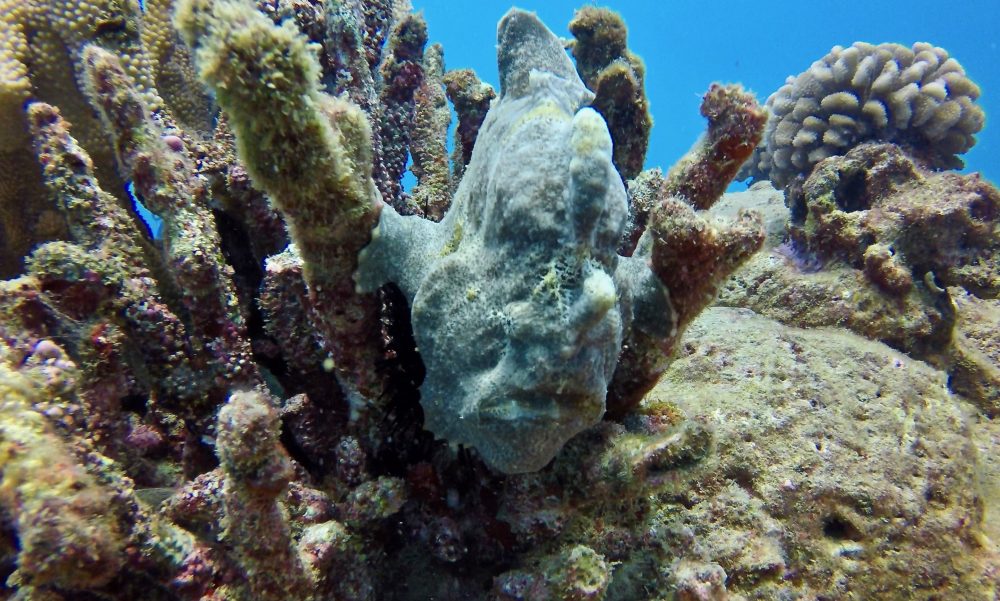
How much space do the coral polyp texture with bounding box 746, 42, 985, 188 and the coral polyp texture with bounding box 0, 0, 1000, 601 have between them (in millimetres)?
3954

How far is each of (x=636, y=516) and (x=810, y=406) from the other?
1.57m

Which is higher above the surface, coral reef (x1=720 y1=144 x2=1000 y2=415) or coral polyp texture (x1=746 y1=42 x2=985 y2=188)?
coral polyp texture (x1=746 y1=42 x2=985 y2=188)

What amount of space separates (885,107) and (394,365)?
7.23 m

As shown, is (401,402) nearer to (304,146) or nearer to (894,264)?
(304,146)

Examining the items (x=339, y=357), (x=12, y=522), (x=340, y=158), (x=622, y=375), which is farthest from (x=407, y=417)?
(x=12, y=522)

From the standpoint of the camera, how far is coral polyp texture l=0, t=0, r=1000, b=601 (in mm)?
1774

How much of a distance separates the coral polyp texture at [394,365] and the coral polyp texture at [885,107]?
395cm

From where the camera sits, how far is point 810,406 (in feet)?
11.4

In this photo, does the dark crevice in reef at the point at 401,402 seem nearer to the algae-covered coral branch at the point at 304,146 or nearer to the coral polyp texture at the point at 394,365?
the coral polyp texture at the point at 394,365

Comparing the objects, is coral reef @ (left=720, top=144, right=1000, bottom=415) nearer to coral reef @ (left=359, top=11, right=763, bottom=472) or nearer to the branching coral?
the branching coral

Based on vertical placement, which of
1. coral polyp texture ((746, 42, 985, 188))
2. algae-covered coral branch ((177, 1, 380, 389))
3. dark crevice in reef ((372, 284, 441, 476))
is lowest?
dark crevice in reef ((372, 284, 441, 476))

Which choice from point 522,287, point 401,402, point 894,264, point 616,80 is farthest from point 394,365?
point 894,264

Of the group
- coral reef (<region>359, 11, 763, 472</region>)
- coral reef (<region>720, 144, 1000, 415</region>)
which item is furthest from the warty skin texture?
coral reef (<region>720, 144, 1000, 415</region>)

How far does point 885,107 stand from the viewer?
660 cm
